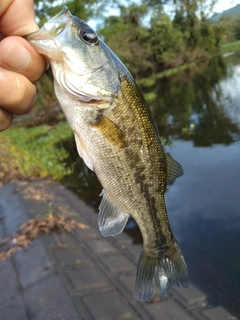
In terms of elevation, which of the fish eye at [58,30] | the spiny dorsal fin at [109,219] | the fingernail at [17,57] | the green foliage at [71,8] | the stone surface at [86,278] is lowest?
the stone surface at [86,278]

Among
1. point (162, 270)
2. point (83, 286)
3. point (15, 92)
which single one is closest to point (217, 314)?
point (83, 286)

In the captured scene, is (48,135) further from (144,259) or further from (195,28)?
(195,28)

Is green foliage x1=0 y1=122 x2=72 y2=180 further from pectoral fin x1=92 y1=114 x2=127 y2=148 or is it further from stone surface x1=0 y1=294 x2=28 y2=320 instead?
pectoral fin x1=92 y1=114 x2=127 y2=148

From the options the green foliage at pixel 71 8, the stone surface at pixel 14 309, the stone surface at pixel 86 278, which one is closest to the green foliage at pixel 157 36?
the green foliage at pixel 71 8

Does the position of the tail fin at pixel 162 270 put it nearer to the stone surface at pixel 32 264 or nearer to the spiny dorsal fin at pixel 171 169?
the spiny dorsal fin at pixel 171 169

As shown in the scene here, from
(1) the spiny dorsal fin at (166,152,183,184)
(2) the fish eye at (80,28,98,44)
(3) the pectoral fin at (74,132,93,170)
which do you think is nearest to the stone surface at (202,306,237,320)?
(1) the spiny dorsal fin at (166,152,183,184)

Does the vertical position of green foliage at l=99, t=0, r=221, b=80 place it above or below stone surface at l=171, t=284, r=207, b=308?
above
